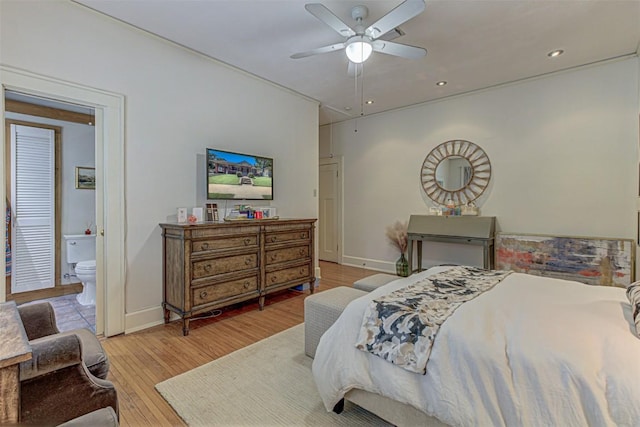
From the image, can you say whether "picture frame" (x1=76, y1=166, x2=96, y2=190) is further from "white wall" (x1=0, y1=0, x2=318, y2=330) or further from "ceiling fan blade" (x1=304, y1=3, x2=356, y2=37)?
"ceiling fan blade" (x1=304, y1=3, x2=356, y2=37)

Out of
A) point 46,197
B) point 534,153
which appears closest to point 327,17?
point 534,153

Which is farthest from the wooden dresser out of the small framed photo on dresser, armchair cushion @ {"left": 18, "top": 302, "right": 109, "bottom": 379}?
armchair cushion @ {"left": 18, "top": 302, "right": 109, "bottom": 379}

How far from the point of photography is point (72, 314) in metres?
3.21

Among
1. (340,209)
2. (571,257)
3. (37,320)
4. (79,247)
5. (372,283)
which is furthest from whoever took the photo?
(340,209)

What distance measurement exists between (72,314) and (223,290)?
1.76 meters

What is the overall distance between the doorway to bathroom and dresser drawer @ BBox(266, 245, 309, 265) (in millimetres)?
2023

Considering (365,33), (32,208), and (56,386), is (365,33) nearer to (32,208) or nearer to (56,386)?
(56,386)

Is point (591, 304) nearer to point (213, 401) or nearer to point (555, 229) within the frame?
point (213, 401)

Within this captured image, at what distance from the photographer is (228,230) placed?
3033 millimetres

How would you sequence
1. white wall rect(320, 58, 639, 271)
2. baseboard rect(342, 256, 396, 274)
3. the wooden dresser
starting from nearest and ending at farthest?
the wooden dresser → white wall rect(320, 58, 639, 271) → baseboard rect(342, 256, 396, 274)

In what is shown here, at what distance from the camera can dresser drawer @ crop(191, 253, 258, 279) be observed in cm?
279

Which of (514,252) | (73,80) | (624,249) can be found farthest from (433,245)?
(73,80)

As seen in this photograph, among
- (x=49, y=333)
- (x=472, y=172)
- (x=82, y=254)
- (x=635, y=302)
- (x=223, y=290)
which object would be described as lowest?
(x=223, y=290)

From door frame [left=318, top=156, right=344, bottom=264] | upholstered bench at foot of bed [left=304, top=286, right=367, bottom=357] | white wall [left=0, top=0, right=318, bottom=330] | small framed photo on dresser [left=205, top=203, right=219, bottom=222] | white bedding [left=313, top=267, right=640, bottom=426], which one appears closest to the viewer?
white bedding [left=313, top=267, right=640, bottom=426]
